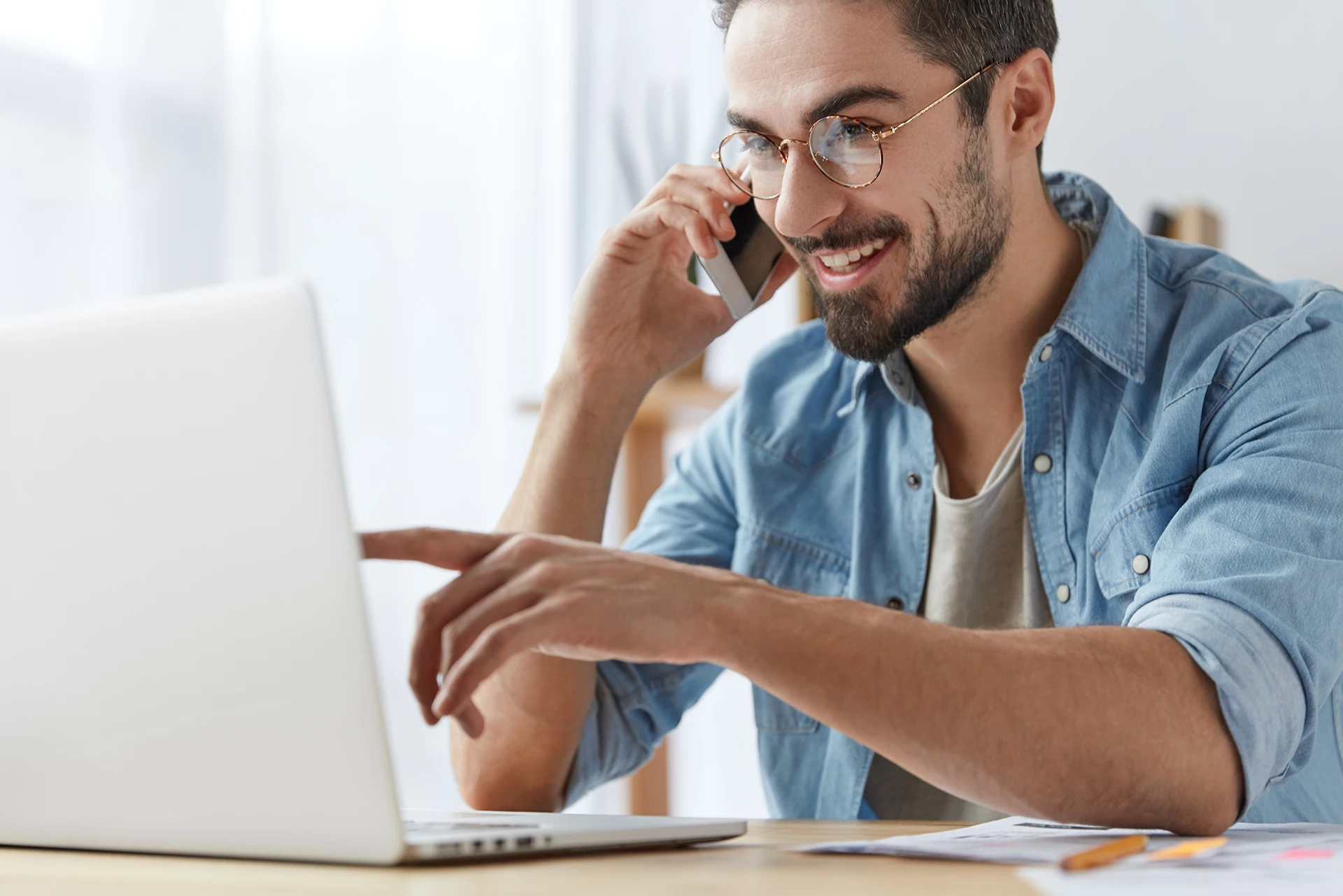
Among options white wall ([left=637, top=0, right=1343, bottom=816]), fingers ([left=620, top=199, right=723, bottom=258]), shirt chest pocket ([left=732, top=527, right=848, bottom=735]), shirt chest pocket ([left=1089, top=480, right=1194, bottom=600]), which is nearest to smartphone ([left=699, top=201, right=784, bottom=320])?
fingers ([left=620, top=199, right=723, bottom=258])

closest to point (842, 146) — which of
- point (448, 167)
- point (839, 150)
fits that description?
point (839, 150)

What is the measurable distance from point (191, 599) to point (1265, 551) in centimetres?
72

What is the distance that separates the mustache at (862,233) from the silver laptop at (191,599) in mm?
680

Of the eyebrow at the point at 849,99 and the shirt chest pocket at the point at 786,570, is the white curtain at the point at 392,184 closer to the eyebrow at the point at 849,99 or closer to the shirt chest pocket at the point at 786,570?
the shirt chest pocket at the point at 786,570

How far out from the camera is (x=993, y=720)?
0.79 m

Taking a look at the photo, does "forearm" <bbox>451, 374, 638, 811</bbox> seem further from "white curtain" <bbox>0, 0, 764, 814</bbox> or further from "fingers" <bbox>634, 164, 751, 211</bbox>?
"white curtain" <bbox>0, 0, 764, 814</bbox>

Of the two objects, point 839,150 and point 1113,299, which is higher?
point 839,150

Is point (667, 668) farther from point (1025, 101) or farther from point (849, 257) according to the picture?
point (1025, 101)

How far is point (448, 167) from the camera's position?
7.90 feet

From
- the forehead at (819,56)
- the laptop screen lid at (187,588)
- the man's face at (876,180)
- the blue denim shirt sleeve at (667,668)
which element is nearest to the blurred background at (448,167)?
the blue denim shirt sleeve at (667,668)

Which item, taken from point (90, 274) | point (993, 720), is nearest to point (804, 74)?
point (993, 720)

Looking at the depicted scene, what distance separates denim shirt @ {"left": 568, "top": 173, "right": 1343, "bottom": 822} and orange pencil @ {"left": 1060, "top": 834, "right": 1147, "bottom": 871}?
0.41 feet

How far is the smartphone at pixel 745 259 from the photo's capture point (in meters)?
1.35

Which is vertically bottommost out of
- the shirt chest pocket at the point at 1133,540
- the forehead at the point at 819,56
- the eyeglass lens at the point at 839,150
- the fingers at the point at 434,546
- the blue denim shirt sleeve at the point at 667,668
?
the blue denim shirt sleeve at the point at 667,668
